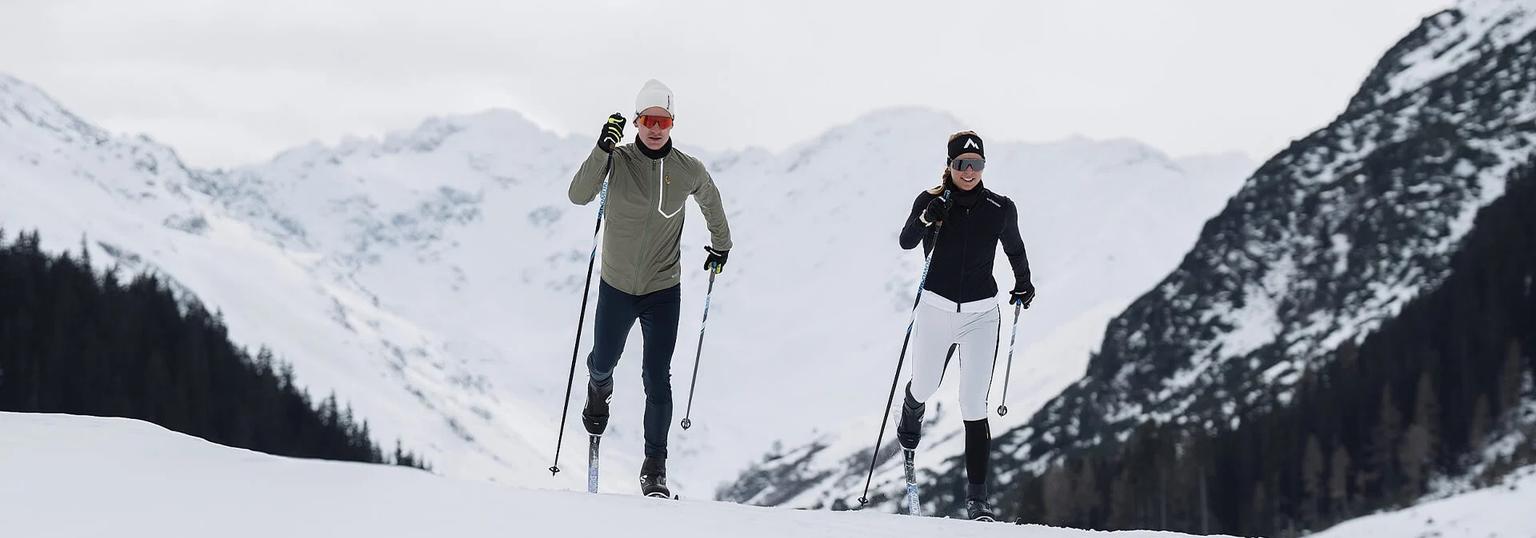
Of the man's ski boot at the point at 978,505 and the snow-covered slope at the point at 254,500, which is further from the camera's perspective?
the man's ski boot at the point at 978,505

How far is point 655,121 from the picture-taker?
1132 cm

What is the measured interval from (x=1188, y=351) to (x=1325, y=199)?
25807 mm

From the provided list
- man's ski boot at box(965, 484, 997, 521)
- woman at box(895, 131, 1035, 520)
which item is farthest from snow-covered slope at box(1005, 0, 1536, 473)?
man's ski boot at box(965, 484, 997, 521)

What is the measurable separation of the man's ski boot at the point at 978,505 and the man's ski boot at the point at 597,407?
10.8ft

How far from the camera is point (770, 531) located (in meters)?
8.92

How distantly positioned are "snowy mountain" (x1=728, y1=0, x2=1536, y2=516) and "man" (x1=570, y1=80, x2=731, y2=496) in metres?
113

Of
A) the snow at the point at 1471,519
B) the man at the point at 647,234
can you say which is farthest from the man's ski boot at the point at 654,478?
the snow at the point at 1471,519

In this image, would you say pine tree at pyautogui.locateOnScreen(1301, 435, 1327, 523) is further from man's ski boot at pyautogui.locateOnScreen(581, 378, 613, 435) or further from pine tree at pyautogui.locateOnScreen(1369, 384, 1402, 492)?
man's ski boot at pyautogui.locateOnScreen(581, 378, 613, 435)

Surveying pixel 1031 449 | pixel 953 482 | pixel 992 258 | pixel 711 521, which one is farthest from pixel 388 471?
pixel 1031 449

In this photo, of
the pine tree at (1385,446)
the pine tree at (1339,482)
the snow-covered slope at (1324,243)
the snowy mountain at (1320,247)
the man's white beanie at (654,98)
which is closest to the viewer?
the man's white beanie at (654,98)

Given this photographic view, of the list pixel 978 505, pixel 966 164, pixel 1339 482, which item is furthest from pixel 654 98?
pixel 1339 482

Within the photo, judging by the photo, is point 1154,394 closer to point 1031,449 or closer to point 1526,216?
point 1031,449

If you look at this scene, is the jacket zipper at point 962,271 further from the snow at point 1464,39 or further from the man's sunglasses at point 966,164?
the snow at point 1464,39

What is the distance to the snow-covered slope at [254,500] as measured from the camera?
713 centimetres
